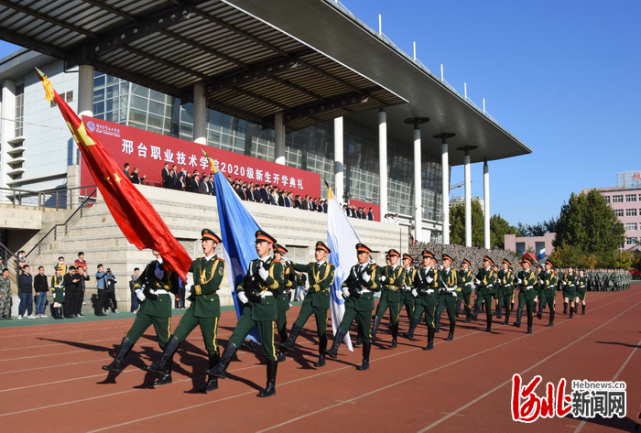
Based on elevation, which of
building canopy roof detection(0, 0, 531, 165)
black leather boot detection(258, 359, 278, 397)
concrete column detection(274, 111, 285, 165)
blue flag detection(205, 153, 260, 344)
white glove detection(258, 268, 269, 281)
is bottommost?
black leather boot detection(258, 359, 278, 397)

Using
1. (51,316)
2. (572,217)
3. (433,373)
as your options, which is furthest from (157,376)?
(572,217)

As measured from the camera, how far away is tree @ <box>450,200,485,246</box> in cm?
7475

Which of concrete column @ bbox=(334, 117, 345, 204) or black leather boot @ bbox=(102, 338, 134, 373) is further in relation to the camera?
concrete column @ bbox=(334, 117, 345, 204)

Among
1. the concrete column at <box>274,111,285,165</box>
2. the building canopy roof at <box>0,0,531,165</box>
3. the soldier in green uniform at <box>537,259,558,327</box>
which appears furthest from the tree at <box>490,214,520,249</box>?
the soldier in green uniform at <box>537,259,558,327</box>

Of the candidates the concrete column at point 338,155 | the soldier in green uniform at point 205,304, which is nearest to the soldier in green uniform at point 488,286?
the soldier in green uniform at point 205,304

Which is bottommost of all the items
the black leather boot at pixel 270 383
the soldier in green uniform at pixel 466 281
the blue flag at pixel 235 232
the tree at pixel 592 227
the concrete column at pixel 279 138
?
the black leather boot at pixel 270 383

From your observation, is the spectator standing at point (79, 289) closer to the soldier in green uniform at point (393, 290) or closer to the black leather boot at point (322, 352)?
the soldier in green uniform at point (393, 290)

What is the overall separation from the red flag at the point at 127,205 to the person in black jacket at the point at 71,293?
9992 mm

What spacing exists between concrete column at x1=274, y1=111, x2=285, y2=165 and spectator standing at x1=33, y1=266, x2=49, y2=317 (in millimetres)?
18834

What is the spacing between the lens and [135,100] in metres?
28.9

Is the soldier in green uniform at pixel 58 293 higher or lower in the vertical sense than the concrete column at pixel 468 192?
lower

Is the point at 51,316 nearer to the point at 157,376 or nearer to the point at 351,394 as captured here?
the point at 157,376

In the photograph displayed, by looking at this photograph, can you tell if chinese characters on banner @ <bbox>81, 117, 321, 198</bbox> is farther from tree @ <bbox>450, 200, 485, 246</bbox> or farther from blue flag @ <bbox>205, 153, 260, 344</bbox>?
tree @ <bbox>450, 200, 485, 246</bbox>

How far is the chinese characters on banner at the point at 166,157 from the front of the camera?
22.3 metres
